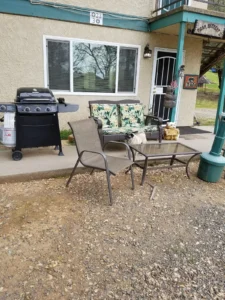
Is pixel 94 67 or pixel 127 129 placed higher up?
pixel 94 67

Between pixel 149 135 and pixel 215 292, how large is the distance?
3.44 metres

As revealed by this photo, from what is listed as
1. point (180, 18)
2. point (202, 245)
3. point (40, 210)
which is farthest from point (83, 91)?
point (202, 245)

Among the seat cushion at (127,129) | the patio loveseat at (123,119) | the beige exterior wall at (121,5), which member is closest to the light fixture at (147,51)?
the beige exterior wall at (121,5)

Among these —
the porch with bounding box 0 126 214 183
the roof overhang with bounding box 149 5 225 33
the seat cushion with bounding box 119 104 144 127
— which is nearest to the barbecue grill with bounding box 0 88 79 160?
the porch with bounding box 0 126 214 183

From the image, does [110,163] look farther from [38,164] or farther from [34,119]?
[34,119]

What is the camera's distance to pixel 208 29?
536 cm

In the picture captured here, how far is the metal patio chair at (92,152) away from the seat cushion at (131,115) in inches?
66.5

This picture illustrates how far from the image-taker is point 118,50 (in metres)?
6.14

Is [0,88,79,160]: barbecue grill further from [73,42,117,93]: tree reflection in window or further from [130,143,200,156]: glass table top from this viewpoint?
[73,42,117,93]: tree reflection in window

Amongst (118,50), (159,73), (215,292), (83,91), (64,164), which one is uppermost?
(118,50)

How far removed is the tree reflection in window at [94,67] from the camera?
19.3 feet

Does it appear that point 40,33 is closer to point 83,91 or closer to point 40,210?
point 83,91

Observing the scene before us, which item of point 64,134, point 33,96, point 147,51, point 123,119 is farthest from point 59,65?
point 147,51

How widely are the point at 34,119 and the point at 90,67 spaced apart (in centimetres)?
280
